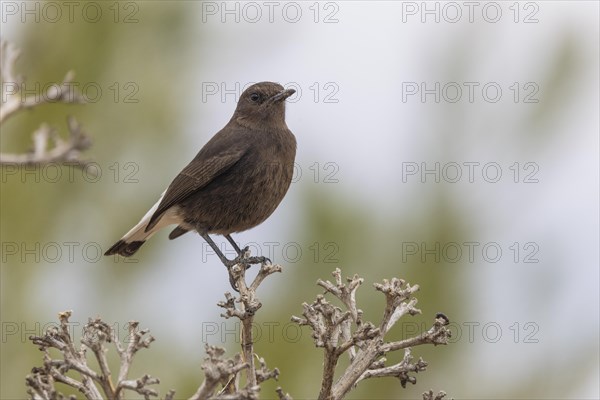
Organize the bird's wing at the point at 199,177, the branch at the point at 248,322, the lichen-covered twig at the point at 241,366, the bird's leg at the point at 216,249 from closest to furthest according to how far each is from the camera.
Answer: the lichen-covered twig at the point at 241,366 → the branch at the point at 248,322 → the bird's leg at the point at 216,249 → the bird's wing at the point at 199,177

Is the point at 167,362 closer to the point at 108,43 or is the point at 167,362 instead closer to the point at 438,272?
the point at 438,272

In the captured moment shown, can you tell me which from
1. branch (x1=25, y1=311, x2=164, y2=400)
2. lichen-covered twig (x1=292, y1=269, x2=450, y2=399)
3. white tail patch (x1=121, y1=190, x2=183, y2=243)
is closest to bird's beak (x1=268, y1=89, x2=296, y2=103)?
white tail patch (x1=121, y1=190, x2=183, y2=243)

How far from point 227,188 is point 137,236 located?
0.65 meters

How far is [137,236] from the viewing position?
20.6 ft

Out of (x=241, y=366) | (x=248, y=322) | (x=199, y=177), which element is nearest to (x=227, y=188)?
(x=199, y=177)

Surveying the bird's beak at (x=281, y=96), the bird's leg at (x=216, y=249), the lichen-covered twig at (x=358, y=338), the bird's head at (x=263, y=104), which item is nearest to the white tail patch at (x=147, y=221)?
the bird's leg at (x=216, y=249)

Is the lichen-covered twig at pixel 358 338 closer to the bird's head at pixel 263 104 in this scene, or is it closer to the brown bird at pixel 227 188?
the brown bird at pixel 227 188

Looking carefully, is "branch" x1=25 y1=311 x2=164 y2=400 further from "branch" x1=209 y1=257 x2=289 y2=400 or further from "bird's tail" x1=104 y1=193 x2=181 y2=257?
"bird's tail" x1=104 y1=193 x2=181 y2=257

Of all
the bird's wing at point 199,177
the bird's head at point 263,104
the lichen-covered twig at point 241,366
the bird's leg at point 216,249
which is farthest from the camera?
the bird's head at point 263,104

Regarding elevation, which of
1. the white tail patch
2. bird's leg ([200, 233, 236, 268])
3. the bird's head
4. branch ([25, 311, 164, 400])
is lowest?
bird's leg ([200, 233, 236, 268])

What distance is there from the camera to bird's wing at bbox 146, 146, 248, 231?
6199 millimetres

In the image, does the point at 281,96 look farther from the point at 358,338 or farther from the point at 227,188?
the point at 358,338

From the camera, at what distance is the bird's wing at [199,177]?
6.20 meters

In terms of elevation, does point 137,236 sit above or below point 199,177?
below
